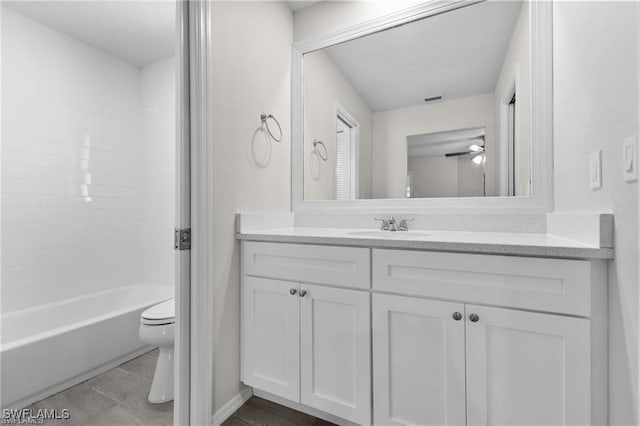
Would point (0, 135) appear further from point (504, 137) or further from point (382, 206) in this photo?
point (504, 137)

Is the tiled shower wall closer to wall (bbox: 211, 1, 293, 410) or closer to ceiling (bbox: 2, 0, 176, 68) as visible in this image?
ceiling (bbox: 2, 0, 176, 68)

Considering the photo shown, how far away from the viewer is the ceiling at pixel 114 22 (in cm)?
208

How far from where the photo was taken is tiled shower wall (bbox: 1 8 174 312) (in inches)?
82.9

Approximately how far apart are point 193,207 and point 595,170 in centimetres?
144

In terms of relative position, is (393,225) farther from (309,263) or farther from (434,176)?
(309,263)

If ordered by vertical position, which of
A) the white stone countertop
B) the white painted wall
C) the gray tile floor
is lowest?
the gray tile floor

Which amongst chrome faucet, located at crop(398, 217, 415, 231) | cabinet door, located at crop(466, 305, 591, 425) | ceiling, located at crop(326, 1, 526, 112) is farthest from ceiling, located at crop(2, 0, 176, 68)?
cabinet door, located at crop(466, 305, 591, 425)

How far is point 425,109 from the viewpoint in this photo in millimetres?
1770

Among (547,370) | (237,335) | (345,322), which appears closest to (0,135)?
(237,335)

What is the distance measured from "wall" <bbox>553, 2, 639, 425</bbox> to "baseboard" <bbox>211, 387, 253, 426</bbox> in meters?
1.44

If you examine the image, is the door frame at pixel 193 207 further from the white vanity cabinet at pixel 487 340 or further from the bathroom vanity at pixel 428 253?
the white vanity cabinet at pixel 487 340

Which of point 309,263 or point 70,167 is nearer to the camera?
point 309,263

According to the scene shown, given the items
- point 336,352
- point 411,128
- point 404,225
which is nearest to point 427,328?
point 336,352

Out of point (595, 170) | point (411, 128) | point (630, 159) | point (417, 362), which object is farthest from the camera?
point (411, 128)
